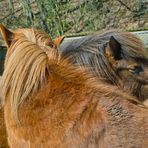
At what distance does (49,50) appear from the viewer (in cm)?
258

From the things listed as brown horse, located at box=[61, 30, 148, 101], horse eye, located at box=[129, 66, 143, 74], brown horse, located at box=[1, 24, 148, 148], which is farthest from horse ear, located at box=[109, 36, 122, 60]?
brown horse, located at box=[1, 24, 148, 148]

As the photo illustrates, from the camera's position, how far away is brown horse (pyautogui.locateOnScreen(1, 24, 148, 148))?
6.71 ft

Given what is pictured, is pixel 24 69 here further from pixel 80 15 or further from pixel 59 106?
pixel 80 15

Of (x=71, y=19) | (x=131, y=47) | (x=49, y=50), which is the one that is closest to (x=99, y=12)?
(x=71, y=19)

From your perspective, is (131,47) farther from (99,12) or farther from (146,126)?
(99,12)

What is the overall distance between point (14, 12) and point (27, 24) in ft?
6.21

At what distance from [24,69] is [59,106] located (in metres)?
0.29

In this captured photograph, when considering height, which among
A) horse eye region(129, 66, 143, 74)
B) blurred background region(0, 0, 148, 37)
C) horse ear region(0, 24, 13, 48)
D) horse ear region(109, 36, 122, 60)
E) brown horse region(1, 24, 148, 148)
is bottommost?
blurred background region(0, 0, 148, 37)

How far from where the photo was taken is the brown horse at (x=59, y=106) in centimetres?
204

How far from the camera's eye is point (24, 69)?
2.37 metres

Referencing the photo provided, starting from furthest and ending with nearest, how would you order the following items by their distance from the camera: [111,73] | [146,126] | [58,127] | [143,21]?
[143,21] → [111,73] → [58,127] → [146,126]

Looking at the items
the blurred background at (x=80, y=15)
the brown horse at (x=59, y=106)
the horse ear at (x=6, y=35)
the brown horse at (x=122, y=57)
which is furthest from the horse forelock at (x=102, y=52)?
the blurred background at (x=80, y=15)

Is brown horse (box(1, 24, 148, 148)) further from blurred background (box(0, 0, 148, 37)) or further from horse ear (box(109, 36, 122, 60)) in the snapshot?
blurred background (box(0, 0, 148, 37))

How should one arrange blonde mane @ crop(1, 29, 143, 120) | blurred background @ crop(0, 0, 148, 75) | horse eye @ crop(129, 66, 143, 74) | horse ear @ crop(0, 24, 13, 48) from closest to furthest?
blonde mane @ crop(1, 29, 143, 120)
horse ear @ crop(0, 24, 13, 48)
horse eye @ crop(129, 66, 143, 74)
blurred background @ crop(0, 0, 148, 75)
